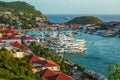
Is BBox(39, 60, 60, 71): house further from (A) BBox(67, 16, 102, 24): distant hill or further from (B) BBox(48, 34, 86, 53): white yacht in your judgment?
(A) BBox(67, 16, 102, 24): distant hill

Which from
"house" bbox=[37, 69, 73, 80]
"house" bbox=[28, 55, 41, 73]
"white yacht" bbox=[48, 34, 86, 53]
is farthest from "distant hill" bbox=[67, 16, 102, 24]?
"house" bbox=[37, 69, 73, 80]

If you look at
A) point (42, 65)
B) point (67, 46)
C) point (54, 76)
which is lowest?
point (67, 46)

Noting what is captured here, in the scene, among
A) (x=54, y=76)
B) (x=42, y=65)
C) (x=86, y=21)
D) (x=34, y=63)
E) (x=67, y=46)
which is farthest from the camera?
(x=86, y=21)

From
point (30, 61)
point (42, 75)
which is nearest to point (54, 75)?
point (42, 75)

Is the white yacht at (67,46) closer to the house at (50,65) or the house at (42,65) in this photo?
the house at (42,65)

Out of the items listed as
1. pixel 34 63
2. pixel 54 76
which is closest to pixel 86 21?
pixel 34 63

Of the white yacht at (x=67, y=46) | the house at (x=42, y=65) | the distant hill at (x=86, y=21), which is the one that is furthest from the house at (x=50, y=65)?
the distant hill at (x=86, y=21)

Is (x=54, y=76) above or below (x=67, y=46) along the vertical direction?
above

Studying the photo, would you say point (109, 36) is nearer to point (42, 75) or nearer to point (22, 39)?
point (22, 39)

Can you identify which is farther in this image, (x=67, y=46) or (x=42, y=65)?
(x=67, y=46)

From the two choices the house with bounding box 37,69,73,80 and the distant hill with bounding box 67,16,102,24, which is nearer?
the house with bounding box 37,69,73,80

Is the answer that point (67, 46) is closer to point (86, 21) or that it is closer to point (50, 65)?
point (50, 65)
